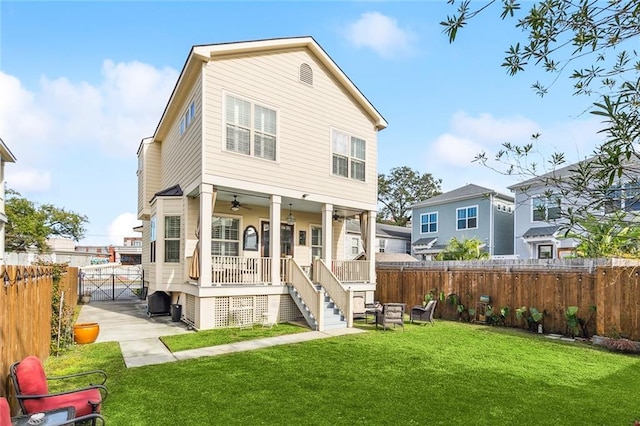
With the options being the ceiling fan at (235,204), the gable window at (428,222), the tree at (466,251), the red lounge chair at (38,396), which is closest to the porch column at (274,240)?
the ceiling fan at (235,204)

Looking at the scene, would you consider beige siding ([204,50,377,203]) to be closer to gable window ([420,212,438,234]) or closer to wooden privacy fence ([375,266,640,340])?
wooden privacy fence ([375,266,640,340])

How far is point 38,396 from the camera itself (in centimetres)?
407

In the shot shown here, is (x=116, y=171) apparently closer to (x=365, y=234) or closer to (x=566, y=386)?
(x=365, y=234)

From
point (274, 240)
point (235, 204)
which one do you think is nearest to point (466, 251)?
point (274, 240)

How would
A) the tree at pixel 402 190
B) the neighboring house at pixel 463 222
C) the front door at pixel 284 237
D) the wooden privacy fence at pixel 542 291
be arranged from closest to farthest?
the wooden privacy fence at pixel 542 291 < the front door at pixel 284 237 < the neighboring house at pixel 463 222 < the tree at pixel 402 190

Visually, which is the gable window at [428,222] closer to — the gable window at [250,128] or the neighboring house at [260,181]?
the neighboring house at [260,181]

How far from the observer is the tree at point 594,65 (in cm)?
230

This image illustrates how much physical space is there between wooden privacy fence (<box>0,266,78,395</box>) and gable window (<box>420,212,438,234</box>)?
25.5m

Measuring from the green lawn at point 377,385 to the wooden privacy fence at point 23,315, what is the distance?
0.89 m

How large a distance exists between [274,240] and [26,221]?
1108 inches

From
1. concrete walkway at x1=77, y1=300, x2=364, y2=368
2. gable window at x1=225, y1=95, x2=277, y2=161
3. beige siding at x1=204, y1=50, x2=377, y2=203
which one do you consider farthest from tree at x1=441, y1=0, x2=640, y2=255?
gable window at x1=225, y1=95, x2=277, y2=161

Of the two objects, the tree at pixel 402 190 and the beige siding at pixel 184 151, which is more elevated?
the tree at pixel 402 190

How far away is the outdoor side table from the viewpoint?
3.73m

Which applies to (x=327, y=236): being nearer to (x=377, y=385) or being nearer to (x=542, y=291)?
(x=542, y=291)
